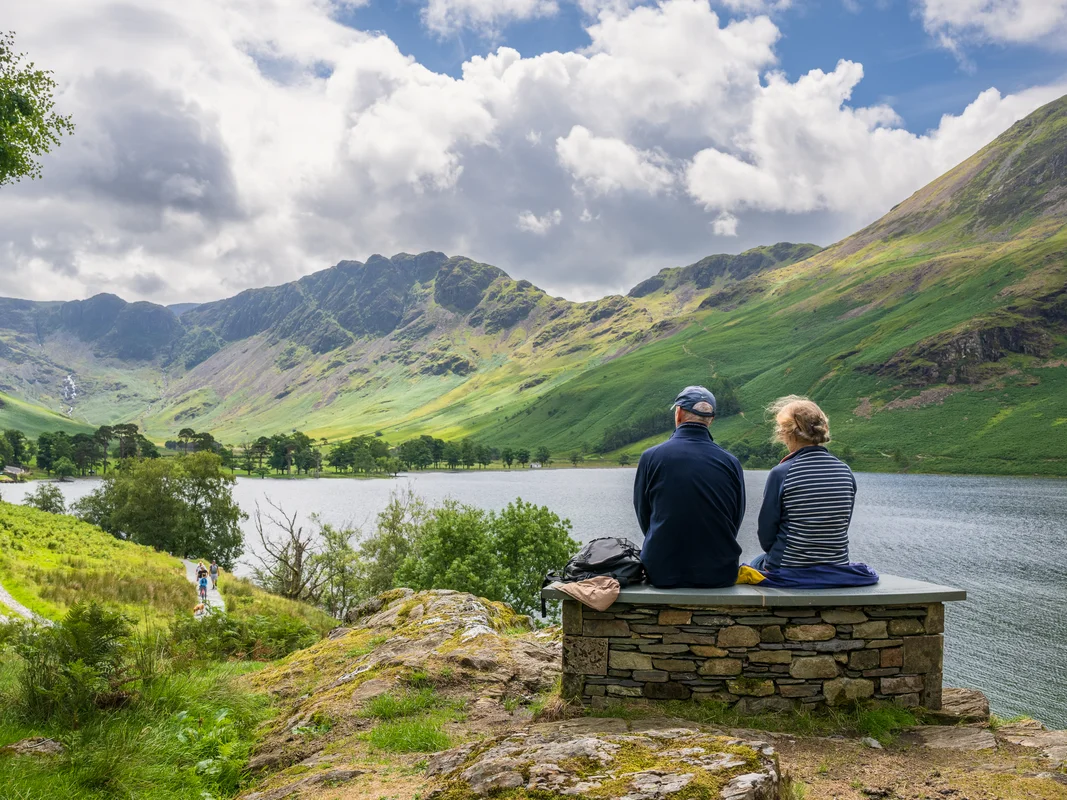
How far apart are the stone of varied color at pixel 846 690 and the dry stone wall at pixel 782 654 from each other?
1 centimetres

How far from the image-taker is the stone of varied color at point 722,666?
7055 mm

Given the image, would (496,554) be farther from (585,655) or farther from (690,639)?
(690,639)

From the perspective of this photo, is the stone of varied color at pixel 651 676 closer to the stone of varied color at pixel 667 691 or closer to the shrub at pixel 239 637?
the stone of varied color at pixel 667 691

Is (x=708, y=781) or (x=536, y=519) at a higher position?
(x=708, y=781)

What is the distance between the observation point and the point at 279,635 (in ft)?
52.2

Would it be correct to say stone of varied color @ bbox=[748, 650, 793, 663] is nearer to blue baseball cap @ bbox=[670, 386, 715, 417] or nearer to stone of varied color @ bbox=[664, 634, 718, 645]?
stone of varied color @ bbox=[664, 634, 718, 645]

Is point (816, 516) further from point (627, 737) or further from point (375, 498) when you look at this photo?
point (375, 498)

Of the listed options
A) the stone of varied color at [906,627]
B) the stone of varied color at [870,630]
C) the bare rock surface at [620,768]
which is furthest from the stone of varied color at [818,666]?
the bare rock surface at [620,768]

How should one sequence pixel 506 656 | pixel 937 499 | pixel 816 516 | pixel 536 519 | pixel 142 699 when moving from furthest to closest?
pixel 937 499 → pixel 536 519 → pixel 506 656 → pixel 142 699 → pixel 816 516

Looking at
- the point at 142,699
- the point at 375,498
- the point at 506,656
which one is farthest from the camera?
the point at 375,498

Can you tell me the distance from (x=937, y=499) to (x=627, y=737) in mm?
106395

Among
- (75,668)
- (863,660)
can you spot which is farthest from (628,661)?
(75,668)

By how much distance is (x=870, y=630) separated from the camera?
701 centimetres

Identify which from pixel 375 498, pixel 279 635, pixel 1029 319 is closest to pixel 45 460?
pixel 375 498
